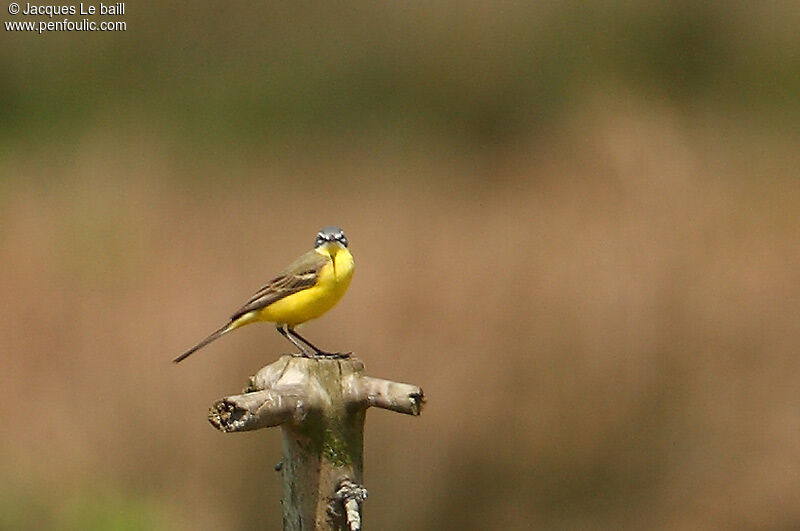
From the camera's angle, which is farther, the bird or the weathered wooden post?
the bird

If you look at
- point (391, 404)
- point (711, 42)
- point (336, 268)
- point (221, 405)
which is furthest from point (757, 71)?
point (221, 405)

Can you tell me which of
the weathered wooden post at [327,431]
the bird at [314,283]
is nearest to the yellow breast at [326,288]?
the bird at [314,283]

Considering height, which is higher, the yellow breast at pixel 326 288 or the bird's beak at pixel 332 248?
the bird's beak at pixel 332 248

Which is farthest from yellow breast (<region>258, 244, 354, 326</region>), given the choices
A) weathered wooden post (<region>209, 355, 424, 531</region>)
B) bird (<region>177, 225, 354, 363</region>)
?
weathered wooden post (<region>209, 355, 424, 531</region>)

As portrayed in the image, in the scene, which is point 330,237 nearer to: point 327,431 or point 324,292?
point 324,292

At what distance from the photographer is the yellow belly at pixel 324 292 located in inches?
74.1

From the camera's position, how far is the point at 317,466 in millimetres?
1504

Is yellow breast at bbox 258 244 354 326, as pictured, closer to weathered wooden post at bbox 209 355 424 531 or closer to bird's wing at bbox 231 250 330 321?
bird's wing at bbox 231 250 330 321

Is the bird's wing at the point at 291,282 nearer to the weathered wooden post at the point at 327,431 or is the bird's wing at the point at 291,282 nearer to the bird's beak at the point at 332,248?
the bird's beak at the point at 332,248

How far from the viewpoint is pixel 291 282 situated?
1912mm

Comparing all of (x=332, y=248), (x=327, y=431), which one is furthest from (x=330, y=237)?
(x=327, y=431)

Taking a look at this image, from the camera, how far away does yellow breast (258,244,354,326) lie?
6.18 feet

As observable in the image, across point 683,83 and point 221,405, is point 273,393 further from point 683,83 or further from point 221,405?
point 683,83

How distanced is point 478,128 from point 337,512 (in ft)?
5.38
